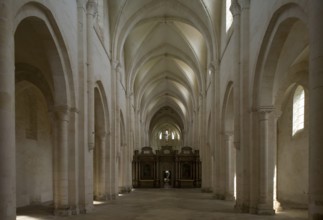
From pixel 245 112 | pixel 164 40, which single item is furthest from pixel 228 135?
pixel 164 40

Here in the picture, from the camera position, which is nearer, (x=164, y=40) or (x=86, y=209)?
(x=86, y=209)

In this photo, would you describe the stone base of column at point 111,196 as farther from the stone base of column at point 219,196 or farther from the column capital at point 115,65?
the column capital at point 115,65

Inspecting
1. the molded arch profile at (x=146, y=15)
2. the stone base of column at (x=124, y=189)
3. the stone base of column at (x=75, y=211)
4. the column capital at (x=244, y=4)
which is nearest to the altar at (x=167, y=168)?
the stone base of column at (x=124, y=189)

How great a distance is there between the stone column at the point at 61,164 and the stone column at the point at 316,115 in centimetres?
851

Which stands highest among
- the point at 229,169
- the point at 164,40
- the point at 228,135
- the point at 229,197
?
the point at 164,40

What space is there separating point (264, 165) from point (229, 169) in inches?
309

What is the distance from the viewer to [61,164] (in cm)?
1257

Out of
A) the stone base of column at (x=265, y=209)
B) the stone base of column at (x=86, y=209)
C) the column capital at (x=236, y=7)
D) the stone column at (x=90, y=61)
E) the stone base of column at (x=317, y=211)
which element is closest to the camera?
the stone base of column at (x=317, y=211)

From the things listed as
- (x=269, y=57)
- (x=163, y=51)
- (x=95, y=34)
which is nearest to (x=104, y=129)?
(x=95, y=34)

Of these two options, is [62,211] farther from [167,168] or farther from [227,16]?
[167,168]

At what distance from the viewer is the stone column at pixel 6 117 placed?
6.69 meters

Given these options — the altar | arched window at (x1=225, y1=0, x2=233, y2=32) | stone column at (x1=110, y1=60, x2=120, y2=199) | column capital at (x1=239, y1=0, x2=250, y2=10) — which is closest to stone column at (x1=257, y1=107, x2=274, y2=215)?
column capital at (x1=239, y1=0, x2=250, y2=10)

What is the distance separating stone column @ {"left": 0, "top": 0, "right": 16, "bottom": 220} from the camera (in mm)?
6691

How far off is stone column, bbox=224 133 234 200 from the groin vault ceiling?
18.7ft
